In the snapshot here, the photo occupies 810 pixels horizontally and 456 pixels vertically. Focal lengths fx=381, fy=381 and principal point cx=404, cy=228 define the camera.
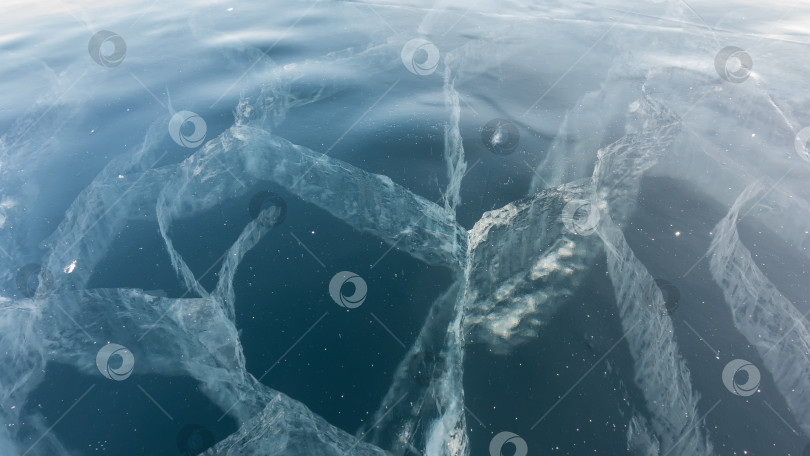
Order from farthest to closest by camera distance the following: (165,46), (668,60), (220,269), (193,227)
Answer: (165,46), (668,60), (193,227), (220,269)

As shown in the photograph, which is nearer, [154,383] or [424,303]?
[154,383]

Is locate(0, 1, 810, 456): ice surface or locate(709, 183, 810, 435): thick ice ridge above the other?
locate(0, 1, 810, 456): ice surface

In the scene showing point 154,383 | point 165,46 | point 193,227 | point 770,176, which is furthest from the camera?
point 165,46

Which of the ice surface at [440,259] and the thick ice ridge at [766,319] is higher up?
the ice surface at [440,259]

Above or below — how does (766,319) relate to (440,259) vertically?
below

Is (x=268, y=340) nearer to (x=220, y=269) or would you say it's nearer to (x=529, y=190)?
(x=220, y=269)

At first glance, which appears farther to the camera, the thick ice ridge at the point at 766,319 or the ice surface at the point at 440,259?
the thick ice ridge at the point at 766,319

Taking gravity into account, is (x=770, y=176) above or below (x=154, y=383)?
below

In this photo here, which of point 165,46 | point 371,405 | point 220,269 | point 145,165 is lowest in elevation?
point 371,405

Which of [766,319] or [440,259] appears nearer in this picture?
[766,319]

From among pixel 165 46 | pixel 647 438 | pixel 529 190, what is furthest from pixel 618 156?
pixel 165 46

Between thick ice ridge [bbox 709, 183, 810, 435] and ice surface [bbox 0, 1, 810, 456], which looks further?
thick ice ridge [bbox 709, 183, 810, 435]
